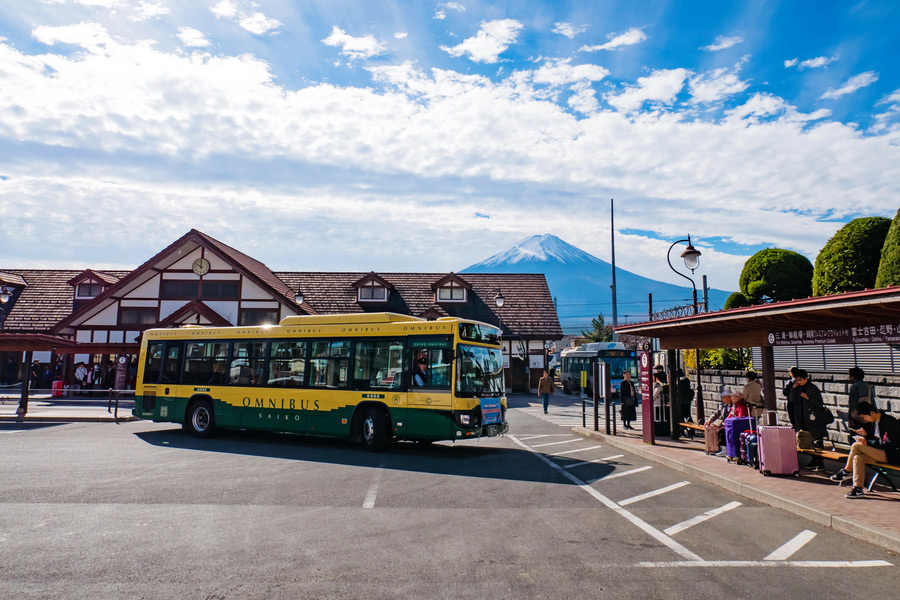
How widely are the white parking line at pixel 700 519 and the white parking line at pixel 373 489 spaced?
12.6 ft

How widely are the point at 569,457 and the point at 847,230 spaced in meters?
8.92

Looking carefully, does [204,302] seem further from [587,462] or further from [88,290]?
[587,462]

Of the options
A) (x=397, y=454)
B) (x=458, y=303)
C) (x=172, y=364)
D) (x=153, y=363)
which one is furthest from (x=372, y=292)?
(x=397, y=454)

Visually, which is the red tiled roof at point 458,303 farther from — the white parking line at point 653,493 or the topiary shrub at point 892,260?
the white parking line at point 653,493

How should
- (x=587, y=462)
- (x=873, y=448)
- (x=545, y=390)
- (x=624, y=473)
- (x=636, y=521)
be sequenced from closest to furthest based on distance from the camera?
1. (x=636, y=521)
2. (x=873, y=448)
3. (x=624, y=473)
4. (x=587, y=462)
5. (x=545, y=390)

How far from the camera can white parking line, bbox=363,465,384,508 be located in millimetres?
8094

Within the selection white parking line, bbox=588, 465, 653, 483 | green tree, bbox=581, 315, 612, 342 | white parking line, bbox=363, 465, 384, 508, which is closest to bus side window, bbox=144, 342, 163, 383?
white parking line, bbox=363, 465, 384, 508

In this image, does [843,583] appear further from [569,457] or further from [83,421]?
[83,421]

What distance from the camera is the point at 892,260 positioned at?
38.4ft

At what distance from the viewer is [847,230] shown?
14.2 m

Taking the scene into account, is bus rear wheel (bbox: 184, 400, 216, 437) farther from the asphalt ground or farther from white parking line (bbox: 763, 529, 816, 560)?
white parking line (bbox: 763, 529, 816, 560)

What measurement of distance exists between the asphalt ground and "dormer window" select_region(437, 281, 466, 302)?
28759 millimetres

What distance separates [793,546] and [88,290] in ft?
134

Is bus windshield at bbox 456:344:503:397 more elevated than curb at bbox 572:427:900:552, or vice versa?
bus windshield at bbox 456:344:503:397
